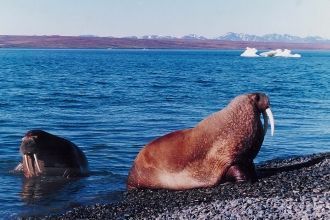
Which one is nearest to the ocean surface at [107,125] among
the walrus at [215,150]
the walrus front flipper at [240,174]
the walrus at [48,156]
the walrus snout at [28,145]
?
the walrus at [48,156]

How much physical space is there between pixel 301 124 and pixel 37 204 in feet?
40.3

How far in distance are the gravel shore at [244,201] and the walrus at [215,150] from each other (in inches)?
8.6

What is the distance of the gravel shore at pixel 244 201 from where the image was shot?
6891mm

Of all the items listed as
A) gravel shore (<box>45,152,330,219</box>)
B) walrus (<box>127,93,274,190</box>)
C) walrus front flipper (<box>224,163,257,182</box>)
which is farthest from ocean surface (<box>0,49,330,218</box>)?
walrus front flipper (<box>224,163,257,182</box>)

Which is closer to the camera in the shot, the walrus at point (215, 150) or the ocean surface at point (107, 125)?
the walrus at point (215, 150)

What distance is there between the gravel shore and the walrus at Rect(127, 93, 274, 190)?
0.22 meters

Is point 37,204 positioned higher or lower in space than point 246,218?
lower

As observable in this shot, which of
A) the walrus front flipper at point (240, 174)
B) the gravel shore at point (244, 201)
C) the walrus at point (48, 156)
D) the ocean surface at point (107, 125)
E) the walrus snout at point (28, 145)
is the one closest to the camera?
the gravel shore at point (244, 201)

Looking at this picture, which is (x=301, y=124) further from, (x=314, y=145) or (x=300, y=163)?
(x=300, y=163)

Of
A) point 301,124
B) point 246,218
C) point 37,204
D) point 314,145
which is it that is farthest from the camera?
point 301,124

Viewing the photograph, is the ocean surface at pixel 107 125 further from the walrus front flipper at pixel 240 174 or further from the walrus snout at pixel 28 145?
the walrus front flipper at pixel 240 174

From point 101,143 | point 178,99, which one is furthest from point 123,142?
point 178,99

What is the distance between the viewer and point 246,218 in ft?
21.9

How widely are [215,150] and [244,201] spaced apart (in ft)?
6.19
